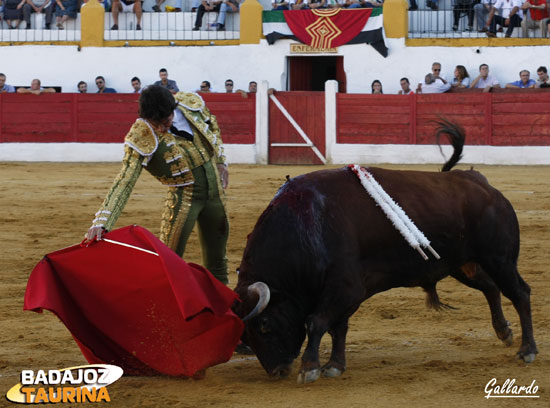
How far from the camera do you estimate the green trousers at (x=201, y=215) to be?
3703 millimetres

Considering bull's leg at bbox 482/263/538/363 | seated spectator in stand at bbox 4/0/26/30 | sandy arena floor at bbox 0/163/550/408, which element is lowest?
sandy arena floor at bbox 0/163/550/408

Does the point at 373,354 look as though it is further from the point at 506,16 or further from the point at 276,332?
the point at 506,16

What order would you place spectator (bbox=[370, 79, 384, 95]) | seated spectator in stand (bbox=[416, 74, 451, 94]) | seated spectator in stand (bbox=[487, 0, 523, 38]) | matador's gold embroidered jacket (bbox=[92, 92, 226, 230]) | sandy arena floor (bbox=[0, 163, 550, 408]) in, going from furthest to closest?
seated spectator in stand (bbox=[487, 0, 523, 38]) < spectator (bbox=[370, 79, 384, 95]) < seated spectator in stand (bbox=[416, 74, 451, 94]) < matador's gold embroidered jacket (bbox=[92, 92, 226, 230]) < sandy arena floor (bbox=[0, 163, 550, 408])

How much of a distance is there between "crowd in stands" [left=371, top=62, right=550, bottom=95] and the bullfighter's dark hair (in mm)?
10073

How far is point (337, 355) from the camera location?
3369 mm

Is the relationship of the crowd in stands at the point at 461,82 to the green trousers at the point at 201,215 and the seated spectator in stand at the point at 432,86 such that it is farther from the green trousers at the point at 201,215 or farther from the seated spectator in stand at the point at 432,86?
the green trousers at the point at 201,215

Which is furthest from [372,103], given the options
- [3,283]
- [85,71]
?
[3,283]

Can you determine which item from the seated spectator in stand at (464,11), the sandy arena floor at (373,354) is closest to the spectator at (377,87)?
the seated spectator in stand at (464,11)

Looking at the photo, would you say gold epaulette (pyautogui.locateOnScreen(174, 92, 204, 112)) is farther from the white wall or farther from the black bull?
the white wall

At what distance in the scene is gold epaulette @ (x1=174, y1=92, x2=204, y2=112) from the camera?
12.2 feet

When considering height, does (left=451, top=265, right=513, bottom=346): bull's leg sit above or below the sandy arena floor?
above

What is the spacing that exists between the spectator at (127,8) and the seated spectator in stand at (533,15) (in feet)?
20.0

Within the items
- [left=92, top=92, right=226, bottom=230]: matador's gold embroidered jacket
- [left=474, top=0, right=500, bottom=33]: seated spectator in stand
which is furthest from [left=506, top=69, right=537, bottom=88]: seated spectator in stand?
[left=92, top=92, right=226, bottom=230]: matador's gold embroidered jacket

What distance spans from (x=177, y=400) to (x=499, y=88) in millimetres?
10651
